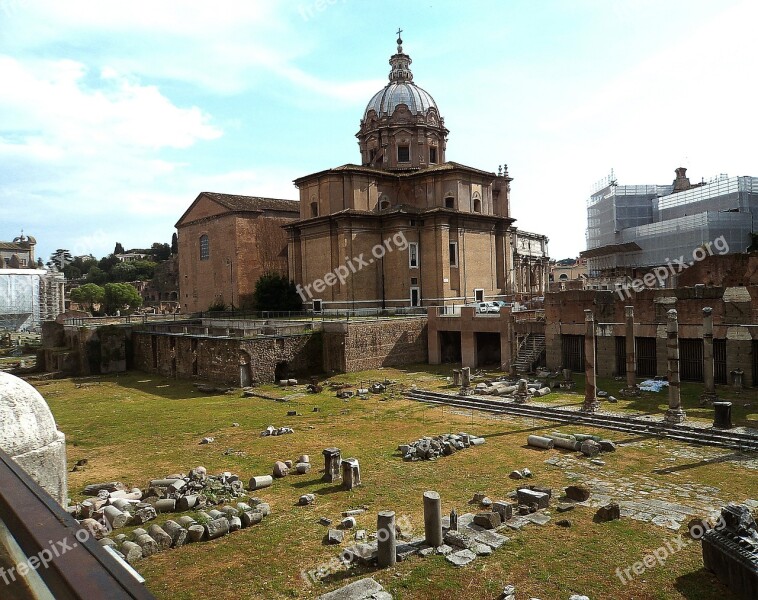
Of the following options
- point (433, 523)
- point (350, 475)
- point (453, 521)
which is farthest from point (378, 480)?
point (433, 523)

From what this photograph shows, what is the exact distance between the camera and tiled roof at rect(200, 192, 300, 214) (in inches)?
1953

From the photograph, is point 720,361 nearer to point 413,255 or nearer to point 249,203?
point 413,255

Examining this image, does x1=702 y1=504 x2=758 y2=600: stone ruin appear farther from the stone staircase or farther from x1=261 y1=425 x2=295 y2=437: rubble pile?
the stone staircase

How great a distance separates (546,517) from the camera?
9805mm

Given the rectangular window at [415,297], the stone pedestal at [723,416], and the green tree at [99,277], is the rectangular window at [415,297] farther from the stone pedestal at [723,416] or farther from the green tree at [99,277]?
the green tree at [99,277]

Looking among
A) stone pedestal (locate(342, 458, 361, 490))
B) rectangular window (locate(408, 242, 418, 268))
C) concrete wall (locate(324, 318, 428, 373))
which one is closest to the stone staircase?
concrete wall (locate(324, 318, 428, 373))

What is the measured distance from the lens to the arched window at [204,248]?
173 ft

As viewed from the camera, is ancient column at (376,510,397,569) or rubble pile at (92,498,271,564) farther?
rubble pile at (92,498,271,564)

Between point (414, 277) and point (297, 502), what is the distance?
28420 mm

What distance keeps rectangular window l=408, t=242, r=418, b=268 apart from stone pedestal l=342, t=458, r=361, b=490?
89.7 feet

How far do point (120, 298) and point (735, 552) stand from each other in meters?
74.9

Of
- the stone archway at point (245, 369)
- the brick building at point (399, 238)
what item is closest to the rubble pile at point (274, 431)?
the stone archway at point (245, 369)

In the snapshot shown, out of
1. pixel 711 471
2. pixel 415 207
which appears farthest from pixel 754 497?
pixel 415 207

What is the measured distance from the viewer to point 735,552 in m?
7.32
